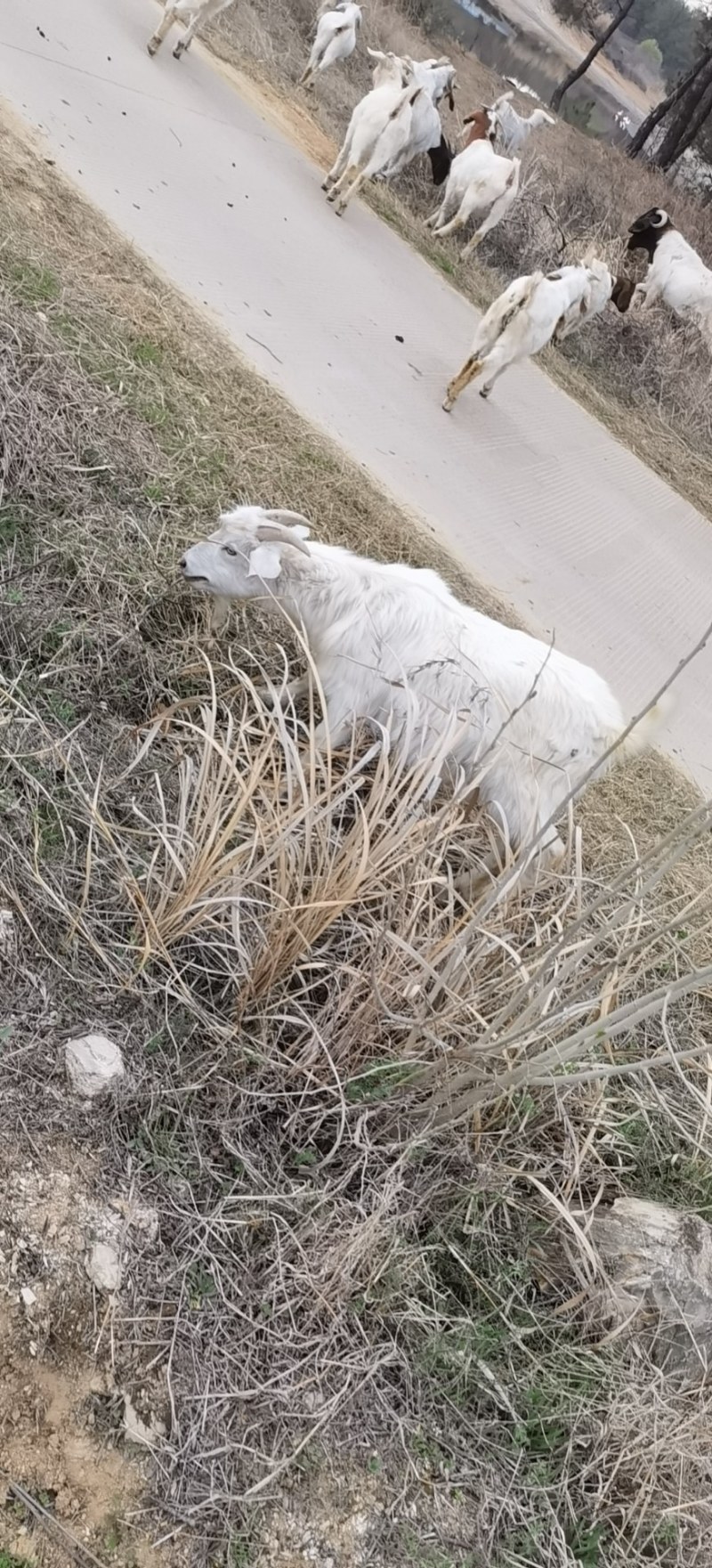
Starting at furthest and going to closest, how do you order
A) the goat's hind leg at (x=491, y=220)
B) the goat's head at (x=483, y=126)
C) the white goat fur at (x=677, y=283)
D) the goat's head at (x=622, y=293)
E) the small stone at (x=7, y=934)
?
the white goat fur at (x=677, y=283) → the goat's head at (x=622, y=293) → the goat's head at (x=483, y=126) → the goat's hind leg at (x=491, y=220) → the small stone at (x=7, y=934)

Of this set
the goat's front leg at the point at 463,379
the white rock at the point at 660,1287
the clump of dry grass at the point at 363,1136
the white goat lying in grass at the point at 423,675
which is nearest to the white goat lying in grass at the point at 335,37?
the goat's front leg at the point at 463,379

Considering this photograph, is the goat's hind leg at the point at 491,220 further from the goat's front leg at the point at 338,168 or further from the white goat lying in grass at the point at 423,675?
the white goat lying in grass at the point at 423,675

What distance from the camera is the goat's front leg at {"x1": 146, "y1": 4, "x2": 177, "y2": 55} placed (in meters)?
7.09

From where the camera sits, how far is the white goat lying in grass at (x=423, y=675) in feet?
9.51

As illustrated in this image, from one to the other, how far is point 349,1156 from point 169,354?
10.6 ft

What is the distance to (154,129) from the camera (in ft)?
20.0

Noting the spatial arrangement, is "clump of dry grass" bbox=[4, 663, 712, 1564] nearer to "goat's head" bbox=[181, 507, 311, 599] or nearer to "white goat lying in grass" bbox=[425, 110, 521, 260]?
"goat's head" bbox=[181, 507, 311, 599]

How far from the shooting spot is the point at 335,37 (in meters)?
8.66

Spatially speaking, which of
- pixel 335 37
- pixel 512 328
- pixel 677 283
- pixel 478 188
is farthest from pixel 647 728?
pixel 677 283

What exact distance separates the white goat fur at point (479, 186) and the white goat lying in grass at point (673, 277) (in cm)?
256

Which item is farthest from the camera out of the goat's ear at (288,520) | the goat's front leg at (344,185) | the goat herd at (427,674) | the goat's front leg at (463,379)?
the goat's front leg at (344,185)

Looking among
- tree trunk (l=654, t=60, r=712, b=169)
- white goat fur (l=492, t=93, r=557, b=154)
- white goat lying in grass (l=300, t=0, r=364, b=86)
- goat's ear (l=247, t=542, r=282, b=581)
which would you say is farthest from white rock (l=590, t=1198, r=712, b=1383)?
tree trunk (l=654, t=60, r=712, b=169)

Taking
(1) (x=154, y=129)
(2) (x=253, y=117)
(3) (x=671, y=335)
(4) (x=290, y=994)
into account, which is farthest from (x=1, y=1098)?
(3) (x=671, y=335)

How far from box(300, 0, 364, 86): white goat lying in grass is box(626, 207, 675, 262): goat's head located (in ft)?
11.3
